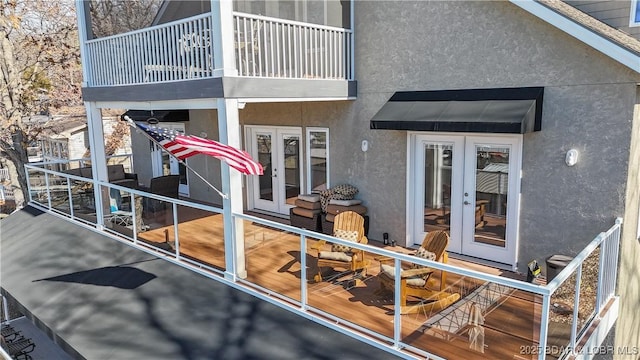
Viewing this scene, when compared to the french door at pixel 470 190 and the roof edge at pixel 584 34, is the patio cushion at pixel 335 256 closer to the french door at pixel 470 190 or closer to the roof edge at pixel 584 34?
the french door at pixel 470 190

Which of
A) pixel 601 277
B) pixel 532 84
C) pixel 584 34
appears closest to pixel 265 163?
pixel 532 84

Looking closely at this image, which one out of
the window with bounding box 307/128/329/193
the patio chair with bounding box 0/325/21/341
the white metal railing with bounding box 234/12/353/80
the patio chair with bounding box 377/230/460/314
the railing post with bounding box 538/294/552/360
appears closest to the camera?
the railing post with bounding box 538/294/552/360

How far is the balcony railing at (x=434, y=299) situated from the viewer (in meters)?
4.77

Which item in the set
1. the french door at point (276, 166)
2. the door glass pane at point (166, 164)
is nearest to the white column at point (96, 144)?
the french door at point (276, 166)

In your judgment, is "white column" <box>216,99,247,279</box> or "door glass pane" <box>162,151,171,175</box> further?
"door glass pane" <box>162,151,171,175</box>

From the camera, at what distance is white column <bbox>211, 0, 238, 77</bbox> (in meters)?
6.73

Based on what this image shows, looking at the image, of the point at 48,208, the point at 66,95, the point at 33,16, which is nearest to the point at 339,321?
the point at 48,208

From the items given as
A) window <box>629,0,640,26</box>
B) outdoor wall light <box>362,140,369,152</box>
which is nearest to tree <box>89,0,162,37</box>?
outdoor wall light <box>362,140,369,152</box>

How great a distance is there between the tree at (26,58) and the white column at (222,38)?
1154 cm

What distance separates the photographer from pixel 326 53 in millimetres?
8922

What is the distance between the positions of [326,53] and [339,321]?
5284mm

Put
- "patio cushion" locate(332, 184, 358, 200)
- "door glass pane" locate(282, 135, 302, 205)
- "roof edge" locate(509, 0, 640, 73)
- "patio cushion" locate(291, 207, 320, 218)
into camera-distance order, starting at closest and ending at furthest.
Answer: "roof edge" locate(509, 0, 640, 73) → "patio cushion" locate(332, 184, 358, 200) → "patio cushion" locate(291, 207, 320, 218) → "door glass pane" locate(282, 135, 302, 205)

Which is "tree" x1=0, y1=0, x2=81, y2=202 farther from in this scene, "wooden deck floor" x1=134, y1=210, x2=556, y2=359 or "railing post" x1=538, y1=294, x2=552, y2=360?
"railing post" x1=538, y1=294, x2=552, y2=360

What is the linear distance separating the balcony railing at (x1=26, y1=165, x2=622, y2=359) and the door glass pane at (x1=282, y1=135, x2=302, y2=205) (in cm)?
262
